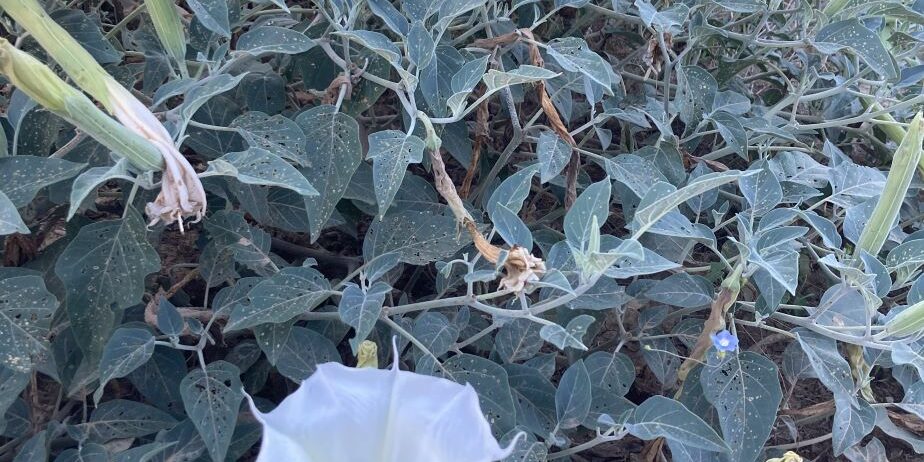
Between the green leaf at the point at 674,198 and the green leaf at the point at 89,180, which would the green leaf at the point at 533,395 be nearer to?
the green leaf at the point at 674,198

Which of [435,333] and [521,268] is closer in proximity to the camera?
[521,268]

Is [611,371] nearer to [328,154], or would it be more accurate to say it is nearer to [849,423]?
[849,423]

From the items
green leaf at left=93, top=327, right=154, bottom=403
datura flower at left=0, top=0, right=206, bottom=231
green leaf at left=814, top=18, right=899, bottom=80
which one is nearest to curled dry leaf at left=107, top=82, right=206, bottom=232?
datura flower at left=0, top=0, right=206, bottom=231

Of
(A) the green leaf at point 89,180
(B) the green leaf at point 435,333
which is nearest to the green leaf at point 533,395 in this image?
(B) the green leaf at point 435,333

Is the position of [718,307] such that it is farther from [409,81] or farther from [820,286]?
[820,286]

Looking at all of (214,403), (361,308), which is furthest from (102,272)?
(361,308)

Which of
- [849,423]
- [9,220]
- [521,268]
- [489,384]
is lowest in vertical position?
[849,423]

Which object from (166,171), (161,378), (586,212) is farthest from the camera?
(161,378)
